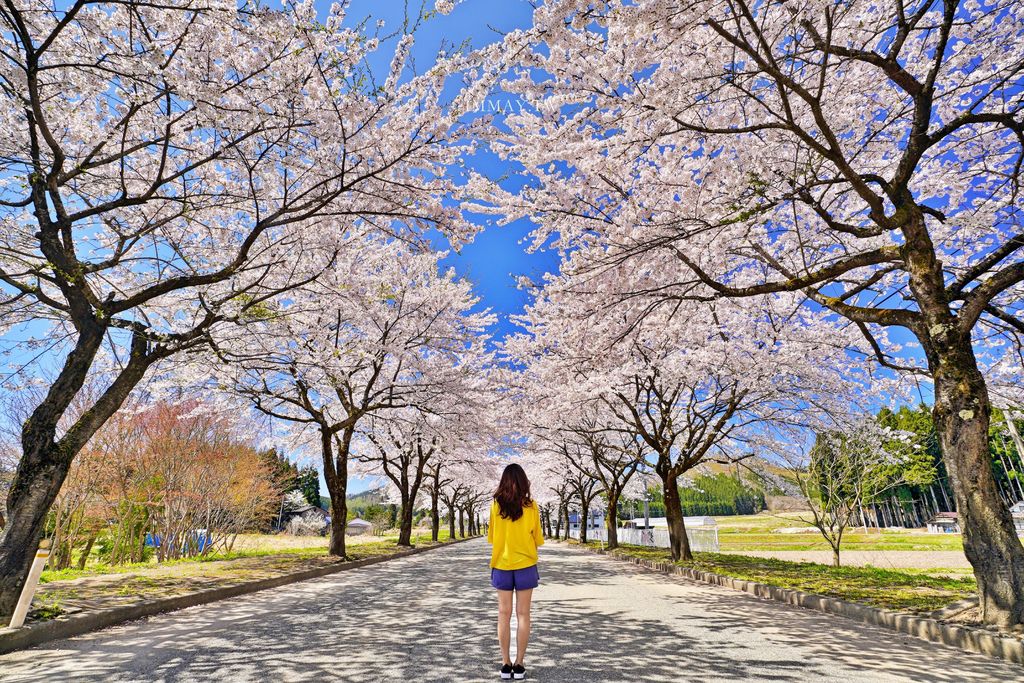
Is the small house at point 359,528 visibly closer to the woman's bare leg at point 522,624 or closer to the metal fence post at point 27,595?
the metal fence post at point 27,595

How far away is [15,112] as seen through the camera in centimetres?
711

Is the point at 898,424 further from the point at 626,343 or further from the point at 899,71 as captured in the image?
the point at 899,71

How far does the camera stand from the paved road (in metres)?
4.16

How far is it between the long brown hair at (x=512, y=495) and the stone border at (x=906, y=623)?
4626mm

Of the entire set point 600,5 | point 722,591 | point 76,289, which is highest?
point 600,5

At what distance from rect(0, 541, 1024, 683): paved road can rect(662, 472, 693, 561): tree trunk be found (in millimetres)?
7008

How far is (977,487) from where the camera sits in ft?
18.6

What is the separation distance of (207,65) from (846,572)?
1491 centimetres

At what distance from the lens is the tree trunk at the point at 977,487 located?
5.34 metres

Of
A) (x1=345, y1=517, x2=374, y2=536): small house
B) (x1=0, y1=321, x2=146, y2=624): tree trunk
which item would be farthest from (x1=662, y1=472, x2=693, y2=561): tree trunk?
(x1=345, y1=517, x2=374, y2=536): small house

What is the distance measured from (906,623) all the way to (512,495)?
5.07 metres

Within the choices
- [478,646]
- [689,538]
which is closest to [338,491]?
[478,646]

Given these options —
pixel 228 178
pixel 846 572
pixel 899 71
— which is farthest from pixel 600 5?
pixel 846 572

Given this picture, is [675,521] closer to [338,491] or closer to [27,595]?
[338,491]
